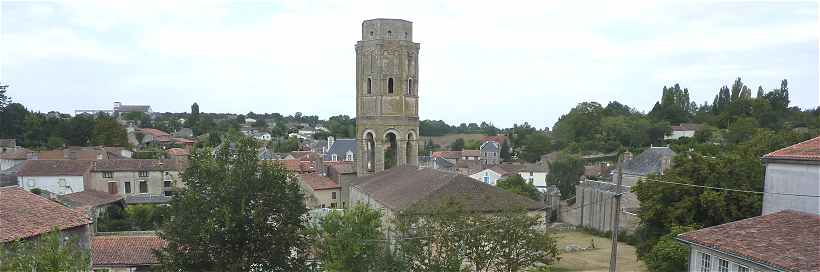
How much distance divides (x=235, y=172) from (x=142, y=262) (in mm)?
11287

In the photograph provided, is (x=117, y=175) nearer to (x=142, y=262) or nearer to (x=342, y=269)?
(x=142, y=262)

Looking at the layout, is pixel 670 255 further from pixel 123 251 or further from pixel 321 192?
pixel 321 192

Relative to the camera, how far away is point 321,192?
44219mm

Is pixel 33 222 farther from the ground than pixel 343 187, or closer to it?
farther from the ground

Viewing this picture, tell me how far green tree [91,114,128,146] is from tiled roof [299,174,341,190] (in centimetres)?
4683

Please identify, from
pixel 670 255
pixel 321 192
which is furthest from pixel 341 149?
pixel 670 255

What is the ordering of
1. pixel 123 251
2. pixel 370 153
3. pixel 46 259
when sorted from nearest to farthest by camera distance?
pixel 46 259 → pixel 123 251 → pixel 370 153

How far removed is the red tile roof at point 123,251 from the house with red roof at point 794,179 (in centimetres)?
2378

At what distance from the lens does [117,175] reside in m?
49.5

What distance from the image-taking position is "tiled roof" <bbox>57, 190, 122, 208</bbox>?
123ft

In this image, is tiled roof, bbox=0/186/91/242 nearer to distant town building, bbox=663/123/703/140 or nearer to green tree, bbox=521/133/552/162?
green tree, bbox=521/133/552/162

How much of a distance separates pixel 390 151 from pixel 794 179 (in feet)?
84.0

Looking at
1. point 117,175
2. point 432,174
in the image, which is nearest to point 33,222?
point 432,174

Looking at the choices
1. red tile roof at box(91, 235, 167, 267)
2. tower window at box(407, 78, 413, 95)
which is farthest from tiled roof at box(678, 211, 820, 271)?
tower window at box(407, 78, 413, 95)
